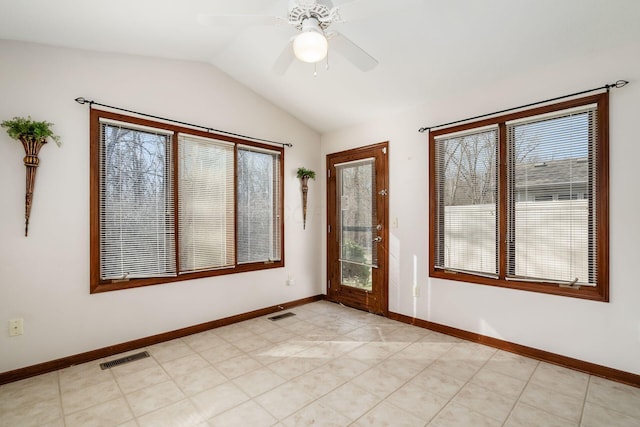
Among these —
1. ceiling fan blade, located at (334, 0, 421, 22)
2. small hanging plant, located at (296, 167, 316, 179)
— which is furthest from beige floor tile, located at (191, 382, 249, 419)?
small hanging plant, located at (296, 167, 316, 179)

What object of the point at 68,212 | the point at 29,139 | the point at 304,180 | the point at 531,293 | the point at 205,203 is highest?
the point at 29,139

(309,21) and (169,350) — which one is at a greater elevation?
(309,21)

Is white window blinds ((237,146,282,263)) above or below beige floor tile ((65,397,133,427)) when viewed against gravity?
above

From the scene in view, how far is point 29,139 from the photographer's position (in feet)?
7.80

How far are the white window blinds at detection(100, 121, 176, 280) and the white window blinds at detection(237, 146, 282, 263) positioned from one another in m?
Answer: 0.86

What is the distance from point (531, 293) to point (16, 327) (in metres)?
4.31

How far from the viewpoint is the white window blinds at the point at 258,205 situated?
12.6 ft

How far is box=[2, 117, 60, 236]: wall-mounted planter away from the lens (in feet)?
7.64

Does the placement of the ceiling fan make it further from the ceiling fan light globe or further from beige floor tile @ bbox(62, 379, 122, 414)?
beige floor tile @ bbox(62, 379, 122, 414)

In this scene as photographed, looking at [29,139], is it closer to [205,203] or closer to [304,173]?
[205,203]

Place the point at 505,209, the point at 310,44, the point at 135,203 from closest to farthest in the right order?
the point at 310,44, the point at 505,209, the point at 135,203

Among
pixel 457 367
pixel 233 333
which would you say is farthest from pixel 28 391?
pixel 457 367

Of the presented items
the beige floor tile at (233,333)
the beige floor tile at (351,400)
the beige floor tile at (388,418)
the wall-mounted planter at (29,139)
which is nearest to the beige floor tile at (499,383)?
the beige floor tile at (388,418)

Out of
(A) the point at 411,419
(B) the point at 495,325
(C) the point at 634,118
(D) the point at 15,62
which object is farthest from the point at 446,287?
(D) the point at 15,62
